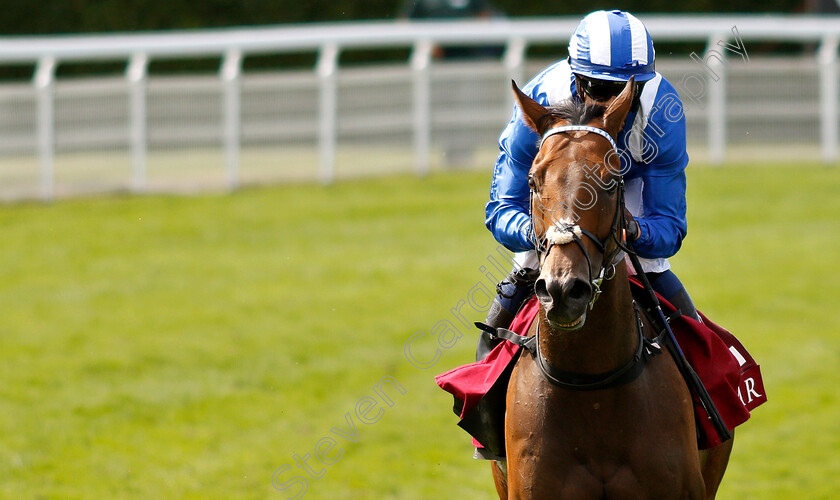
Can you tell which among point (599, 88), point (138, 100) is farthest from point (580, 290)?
point (138, 100)

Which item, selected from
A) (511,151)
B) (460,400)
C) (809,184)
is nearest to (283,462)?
(460,400)

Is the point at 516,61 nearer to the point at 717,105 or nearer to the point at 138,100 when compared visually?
the point at 717,105

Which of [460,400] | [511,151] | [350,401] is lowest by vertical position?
[350,401]

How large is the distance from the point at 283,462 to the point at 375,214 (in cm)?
626

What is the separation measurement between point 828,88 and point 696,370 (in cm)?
1090

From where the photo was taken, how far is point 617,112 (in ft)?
10.2

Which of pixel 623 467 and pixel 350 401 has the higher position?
pixel 623 467

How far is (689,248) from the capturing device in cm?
A: 1135

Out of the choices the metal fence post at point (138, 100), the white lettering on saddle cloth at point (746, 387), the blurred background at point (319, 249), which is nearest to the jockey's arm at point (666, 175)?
the white lettering on saddle cloth at point (746, 387)

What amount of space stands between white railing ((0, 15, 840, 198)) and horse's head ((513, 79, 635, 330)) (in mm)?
9974

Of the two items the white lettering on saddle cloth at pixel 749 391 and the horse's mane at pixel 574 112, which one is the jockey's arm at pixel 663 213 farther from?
the white lettering on saddle cloth at pixel 749 391

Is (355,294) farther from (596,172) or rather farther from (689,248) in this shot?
(596,172)

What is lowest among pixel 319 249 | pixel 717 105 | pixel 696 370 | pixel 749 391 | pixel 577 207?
pixel 319 249

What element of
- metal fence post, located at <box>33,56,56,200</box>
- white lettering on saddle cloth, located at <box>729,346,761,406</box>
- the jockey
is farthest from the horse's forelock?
metal fence post, located at <box>33,56,56,200</box>
